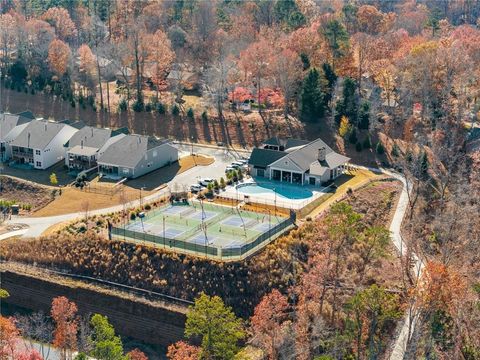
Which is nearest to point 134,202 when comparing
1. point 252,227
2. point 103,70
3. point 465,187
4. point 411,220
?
point 252,227

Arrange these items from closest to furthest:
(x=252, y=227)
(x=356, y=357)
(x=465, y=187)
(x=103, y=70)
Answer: (x=356, y=357)
(x=252, y=227)
(x=465, y=187)
(x=103, y=70)

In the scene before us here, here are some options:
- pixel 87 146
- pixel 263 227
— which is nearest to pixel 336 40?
pixel 87 146

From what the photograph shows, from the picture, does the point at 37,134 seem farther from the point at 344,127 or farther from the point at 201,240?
the point at 344,127

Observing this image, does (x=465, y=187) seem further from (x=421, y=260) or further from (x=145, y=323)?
(x=145, y=323)

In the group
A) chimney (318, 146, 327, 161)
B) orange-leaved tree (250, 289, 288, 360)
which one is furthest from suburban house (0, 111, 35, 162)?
orange-leaved tree (250, 289, 288, 360)

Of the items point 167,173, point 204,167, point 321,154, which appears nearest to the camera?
point 321,154

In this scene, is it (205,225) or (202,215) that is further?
(202,215)
